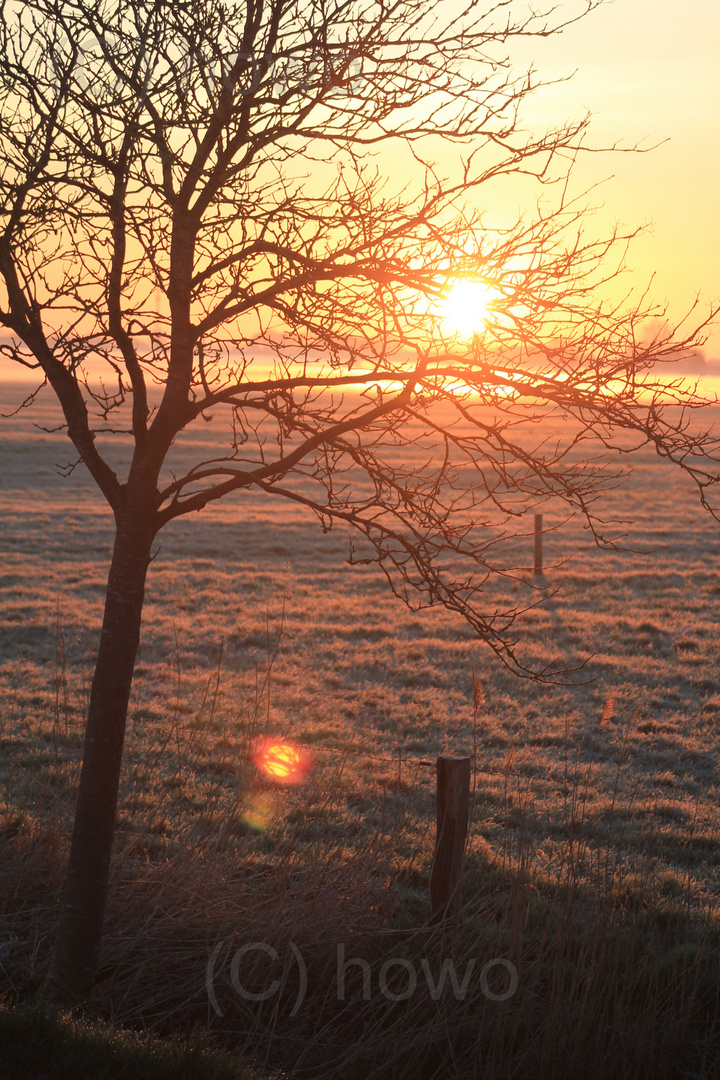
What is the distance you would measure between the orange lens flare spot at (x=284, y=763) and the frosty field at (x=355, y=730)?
0.49ft

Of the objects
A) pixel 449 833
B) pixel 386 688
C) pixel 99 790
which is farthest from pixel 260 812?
pixel 386 688

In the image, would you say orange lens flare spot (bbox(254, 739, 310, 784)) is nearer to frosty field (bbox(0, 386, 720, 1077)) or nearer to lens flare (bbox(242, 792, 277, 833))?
frosty field (bbox(0, 386, 720, 1077))

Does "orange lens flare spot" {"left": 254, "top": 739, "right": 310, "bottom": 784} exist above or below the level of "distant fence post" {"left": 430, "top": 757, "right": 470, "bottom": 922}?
below

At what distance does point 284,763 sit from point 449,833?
3.85 meters

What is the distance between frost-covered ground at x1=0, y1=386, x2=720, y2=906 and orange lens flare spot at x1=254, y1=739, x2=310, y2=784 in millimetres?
169

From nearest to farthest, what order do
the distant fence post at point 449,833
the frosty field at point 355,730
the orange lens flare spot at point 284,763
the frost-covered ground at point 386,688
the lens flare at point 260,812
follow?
the distant fence post at point 449,833 < the frosty field at point 355,730 < the lens flare at point 260,812 < the frost-covered ground at point 386,688 < the orange lens flare spot at point 284,763

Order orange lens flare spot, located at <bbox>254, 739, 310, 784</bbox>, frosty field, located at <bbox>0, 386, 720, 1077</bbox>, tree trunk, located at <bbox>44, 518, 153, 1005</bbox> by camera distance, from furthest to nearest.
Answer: orange lens flare spot, located at <bbox>254, 739, 310, 784</bbox> < frosty field, located at <bbox>0, 386, 720, 1077</bbox> < tree trunk, located at <bbox>44, 518, 153, 1005</bbox>

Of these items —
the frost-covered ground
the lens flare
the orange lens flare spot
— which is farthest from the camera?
the orange lens flare spot

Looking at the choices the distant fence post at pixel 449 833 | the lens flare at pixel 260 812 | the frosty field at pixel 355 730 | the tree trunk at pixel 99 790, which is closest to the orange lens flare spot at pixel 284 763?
the frosty field at pixel 355 730

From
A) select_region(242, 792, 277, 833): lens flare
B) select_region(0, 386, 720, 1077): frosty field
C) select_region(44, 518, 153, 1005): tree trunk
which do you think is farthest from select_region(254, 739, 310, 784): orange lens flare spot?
select_region(44, 518, 153, 1005): tree trunk

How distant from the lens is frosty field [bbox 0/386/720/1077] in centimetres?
512

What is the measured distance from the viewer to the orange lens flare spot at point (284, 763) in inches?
313

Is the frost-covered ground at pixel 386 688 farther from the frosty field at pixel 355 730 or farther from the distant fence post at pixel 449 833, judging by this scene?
the distant fence post at pixel 449 833

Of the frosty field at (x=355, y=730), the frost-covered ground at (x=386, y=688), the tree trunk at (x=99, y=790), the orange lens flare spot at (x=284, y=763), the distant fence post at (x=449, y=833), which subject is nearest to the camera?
the tree trunk at (x=99, y=790)
